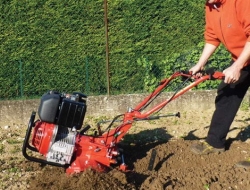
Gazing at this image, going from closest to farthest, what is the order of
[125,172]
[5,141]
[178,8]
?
[125,172] → [5,141] → [178,8]

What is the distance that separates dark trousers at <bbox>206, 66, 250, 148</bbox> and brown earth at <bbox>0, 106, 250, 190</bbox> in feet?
0.74

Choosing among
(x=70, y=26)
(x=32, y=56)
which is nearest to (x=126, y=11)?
(x=70, y=26)

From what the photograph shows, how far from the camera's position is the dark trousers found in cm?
561

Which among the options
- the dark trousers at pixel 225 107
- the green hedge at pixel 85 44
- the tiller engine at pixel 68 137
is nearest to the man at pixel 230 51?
the dark trousers at pixel 225 107

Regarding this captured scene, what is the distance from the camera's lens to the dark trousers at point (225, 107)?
5.61m

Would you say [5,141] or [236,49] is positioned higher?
[236,49]

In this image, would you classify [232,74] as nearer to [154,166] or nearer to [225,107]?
[225,107]

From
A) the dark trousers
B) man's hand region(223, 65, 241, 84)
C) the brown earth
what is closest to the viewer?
the brown earth

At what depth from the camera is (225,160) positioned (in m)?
5.69

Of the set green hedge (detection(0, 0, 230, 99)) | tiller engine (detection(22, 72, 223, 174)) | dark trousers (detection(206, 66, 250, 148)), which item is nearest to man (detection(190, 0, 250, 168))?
dark trousers (detection(206, 66, 250, 148))

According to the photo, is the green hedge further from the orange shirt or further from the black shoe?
the orange shirt

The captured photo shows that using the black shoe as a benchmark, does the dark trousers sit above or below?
above

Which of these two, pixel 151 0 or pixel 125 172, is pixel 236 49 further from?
pixel 151 0

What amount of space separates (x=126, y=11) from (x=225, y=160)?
488 centimetres
